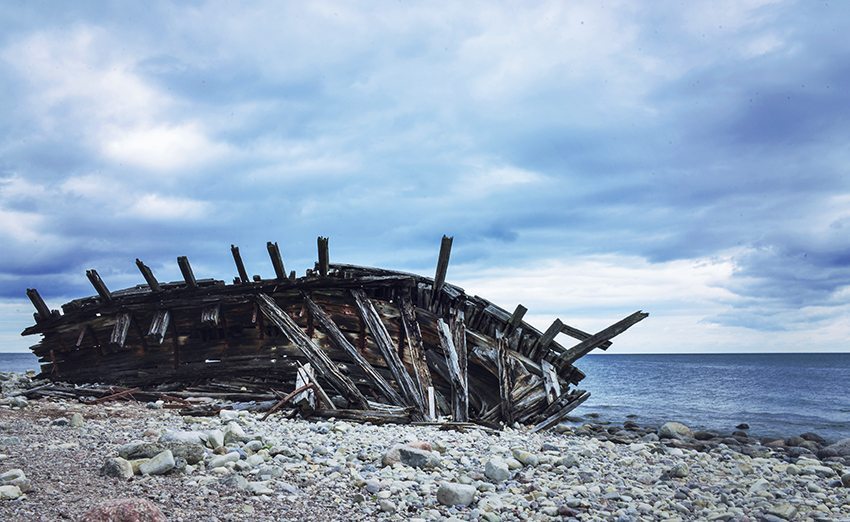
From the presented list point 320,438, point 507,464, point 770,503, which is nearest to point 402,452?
point 507,464

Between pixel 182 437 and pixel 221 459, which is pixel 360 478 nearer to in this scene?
pixel 221 459

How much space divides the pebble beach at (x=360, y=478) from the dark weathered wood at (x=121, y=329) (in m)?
5.68

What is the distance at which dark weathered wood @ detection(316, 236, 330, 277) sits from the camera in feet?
43.1

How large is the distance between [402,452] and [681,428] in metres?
12.8

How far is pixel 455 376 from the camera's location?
1215 cm

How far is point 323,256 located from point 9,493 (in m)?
9.00

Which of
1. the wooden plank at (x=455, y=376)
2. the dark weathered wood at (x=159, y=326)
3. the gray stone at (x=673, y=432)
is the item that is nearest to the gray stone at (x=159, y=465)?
the wooden plank at (x=455, y=376)

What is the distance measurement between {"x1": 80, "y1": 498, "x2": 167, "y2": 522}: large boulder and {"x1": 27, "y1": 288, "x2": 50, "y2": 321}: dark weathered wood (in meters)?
15.9

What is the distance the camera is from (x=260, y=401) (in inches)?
497

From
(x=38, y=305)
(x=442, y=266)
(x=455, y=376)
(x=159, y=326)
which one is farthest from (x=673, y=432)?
(x=38, y=305)

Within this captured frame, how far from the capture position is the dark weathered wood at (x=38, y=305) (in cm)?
1741

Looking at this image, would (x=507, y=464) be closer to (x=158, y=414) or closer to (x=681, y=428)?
(x=158, y=414)

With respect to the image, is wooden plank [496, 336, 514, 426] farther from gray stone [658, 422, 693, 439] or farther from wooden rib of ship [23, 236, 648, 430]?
gray stone [658, 422, 693, 439]

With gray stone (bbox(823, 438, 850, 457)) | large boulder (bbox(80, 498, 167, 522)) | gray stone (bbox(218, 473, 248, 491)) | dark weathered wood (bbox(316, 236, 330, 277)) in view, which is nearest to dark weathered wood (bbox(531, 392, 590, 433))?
dark weathered wood (bbox(316, 236, 330, 277))
